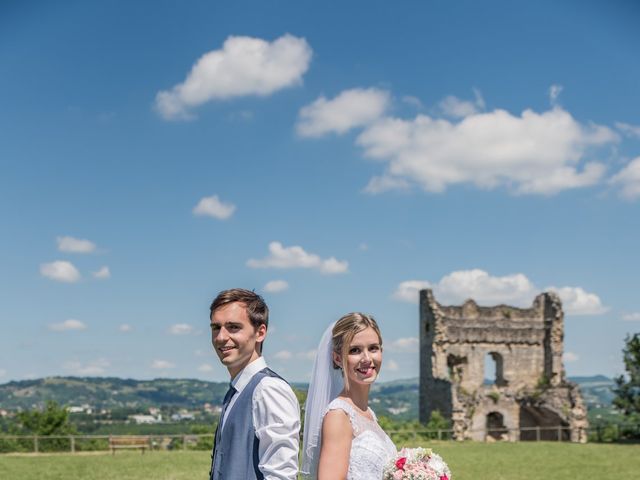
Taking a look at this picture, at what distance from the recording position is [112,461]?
23.1 meters

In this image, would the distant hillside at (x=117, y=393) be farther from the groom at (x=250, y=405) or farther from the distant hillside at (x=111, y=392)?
the groom at (x=250, y=405)

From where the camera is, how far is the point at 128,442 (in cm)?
2891

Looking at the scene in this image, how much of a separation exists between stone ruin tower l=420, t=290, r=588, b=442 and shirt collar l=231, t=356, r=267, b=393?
36.9 metres

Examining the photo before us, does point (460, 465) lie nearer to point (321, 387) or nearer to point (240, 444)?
point (321, 387)

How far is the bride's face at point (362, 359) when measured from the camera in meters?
4.74

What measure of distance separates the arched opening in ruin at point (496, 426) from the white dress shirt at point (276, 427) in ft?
124

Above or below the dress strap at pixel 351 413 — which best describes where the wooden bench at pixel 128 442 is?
below

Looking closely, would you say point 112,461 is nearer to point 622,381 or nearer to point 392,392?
point 622,381

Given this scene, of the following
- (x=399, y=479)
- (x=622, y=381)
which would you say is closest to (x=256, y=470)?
(x=399, y=479)

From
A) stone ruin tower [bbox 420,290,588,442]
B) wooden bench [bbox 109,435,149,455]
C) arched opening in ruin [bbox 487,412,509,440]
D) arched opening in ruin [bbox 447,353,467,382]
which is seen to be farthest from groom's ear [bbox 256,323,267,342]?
arched opening in ruin [bbox 447,353,467,382]

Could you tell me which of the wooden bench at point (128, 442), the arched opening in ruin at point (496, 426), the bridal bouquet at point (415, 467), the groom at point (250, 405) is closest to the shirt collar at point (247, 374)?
the groom at point (250, 405)

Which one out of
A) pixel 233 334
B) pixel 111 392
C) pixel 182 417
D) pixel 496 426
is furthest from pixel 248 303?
pixel 111 392

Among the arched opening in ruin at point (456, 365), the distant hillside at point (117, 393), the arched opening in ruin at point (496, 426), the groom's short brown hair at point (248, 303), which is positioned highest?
the groom's short brown hair at point (248, 303)

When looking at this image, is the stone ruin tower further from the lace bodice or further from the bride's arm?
the bride's arm
